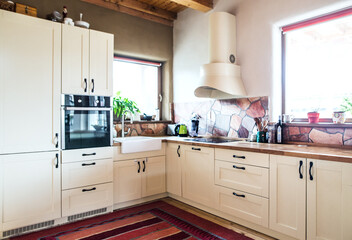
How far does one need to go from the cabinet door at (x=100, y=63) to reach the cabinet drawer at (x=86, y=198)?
1075mm

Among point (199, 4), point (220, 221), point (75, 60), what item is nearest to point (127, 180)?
point (220, 221)

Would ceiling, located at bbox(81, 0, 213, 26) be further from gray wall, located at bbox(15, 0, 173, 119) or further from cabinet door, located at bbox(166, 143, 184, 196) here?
cabinet door, located at bbox(166, 143, 184, 196)

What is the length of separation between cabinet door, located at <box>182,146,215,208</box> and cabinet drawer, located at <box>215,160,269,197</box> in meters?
0.11

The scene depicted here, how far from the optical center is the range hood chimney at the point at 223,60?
304 centimetres

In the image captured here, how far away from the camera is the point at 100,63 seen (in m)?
2.91

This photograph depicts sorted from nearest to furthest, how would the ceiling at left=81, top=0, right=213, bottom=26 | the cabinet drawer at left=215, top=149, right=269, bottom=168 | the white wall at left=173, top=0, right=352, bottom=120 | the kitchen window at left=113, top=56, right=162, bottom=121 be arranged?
the cabinet drawer at left=215, top=149, right=269, bottom=168, the white wall at left=173, top=0, right=352, bottom=120, the ceiling at left=81, top=0, right=213, bottom=26, the kitchen window at left=113, top=56, right=162, bottom=121

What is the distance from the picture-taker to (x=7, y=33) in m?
2.34

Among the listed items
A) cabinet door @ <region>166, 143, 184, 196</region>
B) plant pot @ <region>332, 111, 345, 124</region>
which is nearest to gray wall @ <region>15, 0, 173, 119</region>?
cabinet door @ <region>166, 143, 184, 196</region>

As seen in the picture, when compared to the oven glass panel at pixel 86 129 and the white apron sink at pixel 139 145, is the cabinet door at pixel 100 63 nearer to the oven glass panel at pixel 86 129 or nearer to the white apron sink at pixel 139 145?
the oven glass panel at pixel 86 129

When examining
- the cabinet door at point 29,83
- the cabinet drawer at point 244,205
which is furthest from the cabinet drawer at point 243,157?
the cabinet door at point 29,83

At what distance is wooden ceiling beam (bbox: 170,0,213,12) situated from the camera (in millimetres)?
3292

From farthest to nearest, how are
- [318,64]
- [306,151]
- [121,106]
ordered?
1. [121,106]
2. [318,64]
3. [306,151]

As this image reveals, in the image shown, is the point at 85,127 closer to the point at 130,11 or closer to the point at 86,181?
the point at 86,181

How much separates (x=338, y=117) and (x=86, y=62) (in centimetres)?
264
